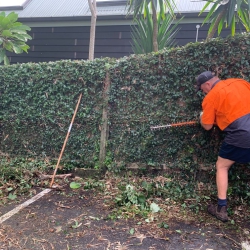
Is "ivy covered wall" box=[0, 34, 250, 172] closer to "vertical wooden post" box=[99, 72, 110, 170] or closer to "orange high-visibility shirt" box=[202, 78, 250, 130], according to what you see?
"vertical wooden post" box=[99, 72, 110, 170]

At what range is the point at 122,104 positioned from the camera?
4.14 m

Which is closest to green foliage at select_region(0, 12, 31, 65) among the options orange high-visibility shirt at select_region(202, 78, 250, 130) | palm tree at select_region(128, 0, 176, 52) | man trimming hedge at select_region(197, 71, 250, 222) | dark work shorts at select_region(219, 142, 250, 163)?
palm tree at select_region(128, 0, 176, 52)

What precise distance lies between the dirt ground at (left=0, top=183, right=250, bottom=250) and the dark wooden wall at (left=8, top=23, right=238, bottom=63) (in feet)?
18.4

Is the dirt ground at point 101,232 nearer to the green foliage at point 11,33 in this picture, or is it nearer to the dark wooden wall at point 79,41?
the green foliage at point 11,33

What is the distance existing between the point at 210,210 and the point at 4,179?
10.3ft

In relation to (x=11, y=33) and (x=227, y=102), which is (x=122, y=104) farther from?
(x=11, y=33)

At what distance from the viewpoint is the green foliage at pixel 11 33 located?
18.1 ft

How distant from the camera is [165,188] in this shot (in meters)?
3.65

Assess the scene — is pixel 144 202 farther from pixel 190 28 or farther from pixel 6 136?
pixel 190 28

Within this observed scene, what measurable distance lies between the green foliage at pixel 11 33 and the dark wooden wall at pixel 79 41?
253 cm

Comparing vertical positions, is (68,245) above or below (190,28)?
below

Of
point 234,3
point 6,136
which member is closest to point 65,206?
point 6,136

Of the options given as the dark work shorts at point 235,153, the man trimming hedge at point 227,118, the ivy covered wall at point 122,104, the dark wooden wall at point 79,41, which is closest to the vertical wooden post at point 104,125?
the ivy covered wall at point 122,104

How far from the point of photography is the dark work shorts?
282 cm
